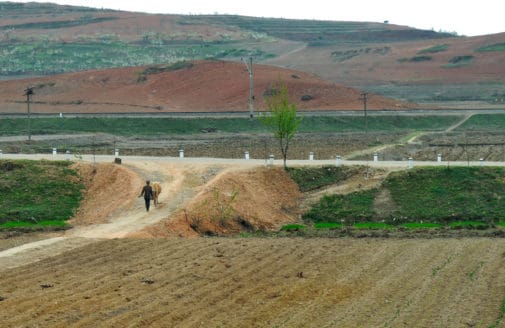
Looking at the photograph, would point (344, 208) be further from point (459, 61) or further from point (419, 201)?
point (459, 61)

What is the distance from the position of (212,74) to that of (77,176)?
6706 cm

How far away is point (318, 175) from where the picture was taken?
48.2m

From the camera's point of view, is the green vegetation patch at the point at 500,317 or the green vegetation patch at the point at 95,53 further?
the green vegetation patch at the point at 95,53

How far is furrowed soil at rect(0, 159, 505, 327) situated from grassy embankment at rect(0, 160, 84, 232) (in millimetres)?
1340

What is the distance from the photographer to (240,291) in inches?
1051

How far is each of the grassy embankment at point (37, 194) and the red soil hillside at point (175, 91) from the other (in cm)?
5084

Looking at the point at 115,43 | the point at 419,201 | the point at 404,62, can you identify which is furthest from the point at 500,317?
the point at 115,43

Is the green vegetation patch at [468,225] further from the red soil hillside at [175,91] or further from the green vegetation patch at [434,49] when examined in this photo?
the green vegetation patch at [434,49]

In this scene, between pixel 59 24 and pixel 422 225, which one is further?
pixel 59 24

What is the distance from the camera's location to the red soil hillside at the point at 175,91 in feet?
335

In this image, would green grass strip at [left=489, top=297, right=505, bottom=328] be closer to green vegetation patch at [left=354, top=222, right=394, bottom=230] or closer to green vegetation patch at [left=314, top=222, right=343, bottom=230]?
green vegetation patch at [left=354, top=222, right=394, bottom=230]

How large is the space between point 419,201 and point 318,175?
19.7ft

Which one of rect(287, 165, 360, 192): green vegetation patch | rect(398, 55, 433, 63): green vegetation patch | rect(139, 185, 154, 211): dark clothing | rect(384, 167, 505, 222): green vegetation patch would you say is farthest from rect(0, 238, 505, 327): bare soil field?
rect(398, 55, 433, 63): green vegetation patch

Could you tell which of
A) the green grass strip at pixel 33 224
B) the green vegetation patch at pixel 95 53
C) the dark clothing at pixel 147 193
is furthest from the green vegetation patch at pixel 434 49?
the dark clothing at pixel 147 193
